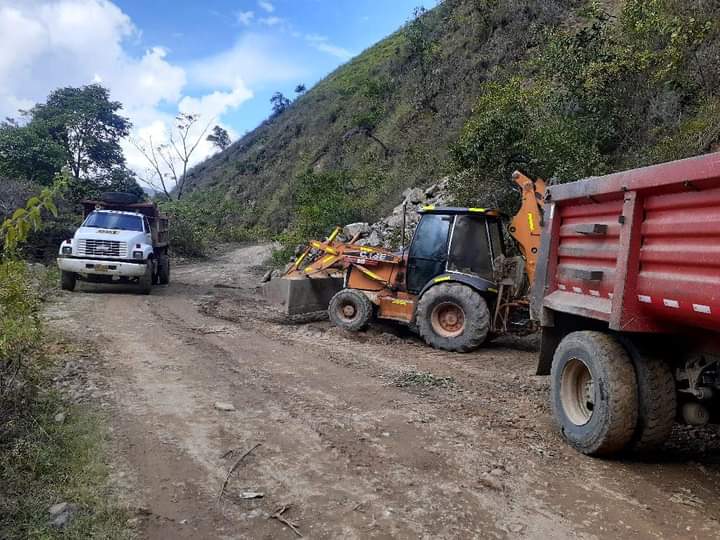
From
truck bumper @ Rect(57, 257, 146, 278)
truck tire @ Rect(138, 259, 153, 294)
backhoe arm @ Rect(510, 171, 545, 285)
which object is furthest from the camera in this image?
truck tire @ Rect(138, 259, 153, 294)

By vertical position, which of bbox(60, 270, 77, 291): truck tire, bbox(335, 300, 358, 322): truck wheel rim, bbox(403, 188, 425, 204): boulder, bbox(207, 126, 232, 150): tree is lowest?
bbox(60, 270, 77, 291): truck tire

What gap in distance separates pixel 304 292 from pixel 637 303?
7.20 metres

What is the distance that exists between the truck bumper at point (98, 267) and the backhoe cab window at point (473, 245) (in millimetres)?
7489

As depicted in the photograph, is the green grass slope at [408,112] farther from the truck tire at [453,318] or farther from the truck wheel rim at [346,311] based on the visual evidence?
the truck tire at [453,318]

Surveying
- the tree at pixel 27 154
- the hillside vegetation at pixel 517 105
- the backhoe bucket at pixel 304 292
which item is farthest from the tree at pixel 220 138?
the backhoe bucket at pixel 304 292

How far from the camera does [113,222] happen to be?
43.9 ft

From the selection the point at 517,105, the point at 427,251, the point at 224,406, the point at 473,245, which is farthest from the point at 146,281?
the point at 517,105

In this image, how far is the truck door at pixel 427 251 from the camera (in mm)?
8742

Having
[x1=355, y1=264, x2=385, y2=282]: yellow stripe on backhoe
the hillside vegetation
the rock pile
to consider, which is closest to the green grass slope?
the hillside vegetation

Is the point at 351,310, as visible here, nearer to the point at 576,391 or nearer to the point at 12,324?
the point at 576,391

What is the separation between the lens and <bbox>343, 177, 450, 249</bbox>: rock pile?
1458cm

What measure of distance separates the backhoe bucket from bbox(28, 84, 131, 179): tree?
1681cm

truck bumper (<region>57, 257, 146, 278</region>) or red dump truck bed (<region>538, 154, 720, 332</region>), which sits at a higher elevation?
red dump truck bed (<region>538, 154, 720, 332</region>)

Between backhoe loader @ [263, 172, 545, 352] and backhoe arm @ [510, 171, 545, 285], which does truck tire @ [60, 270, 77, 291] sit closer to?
backhoe loader @ [263, 172, 545, 352]
